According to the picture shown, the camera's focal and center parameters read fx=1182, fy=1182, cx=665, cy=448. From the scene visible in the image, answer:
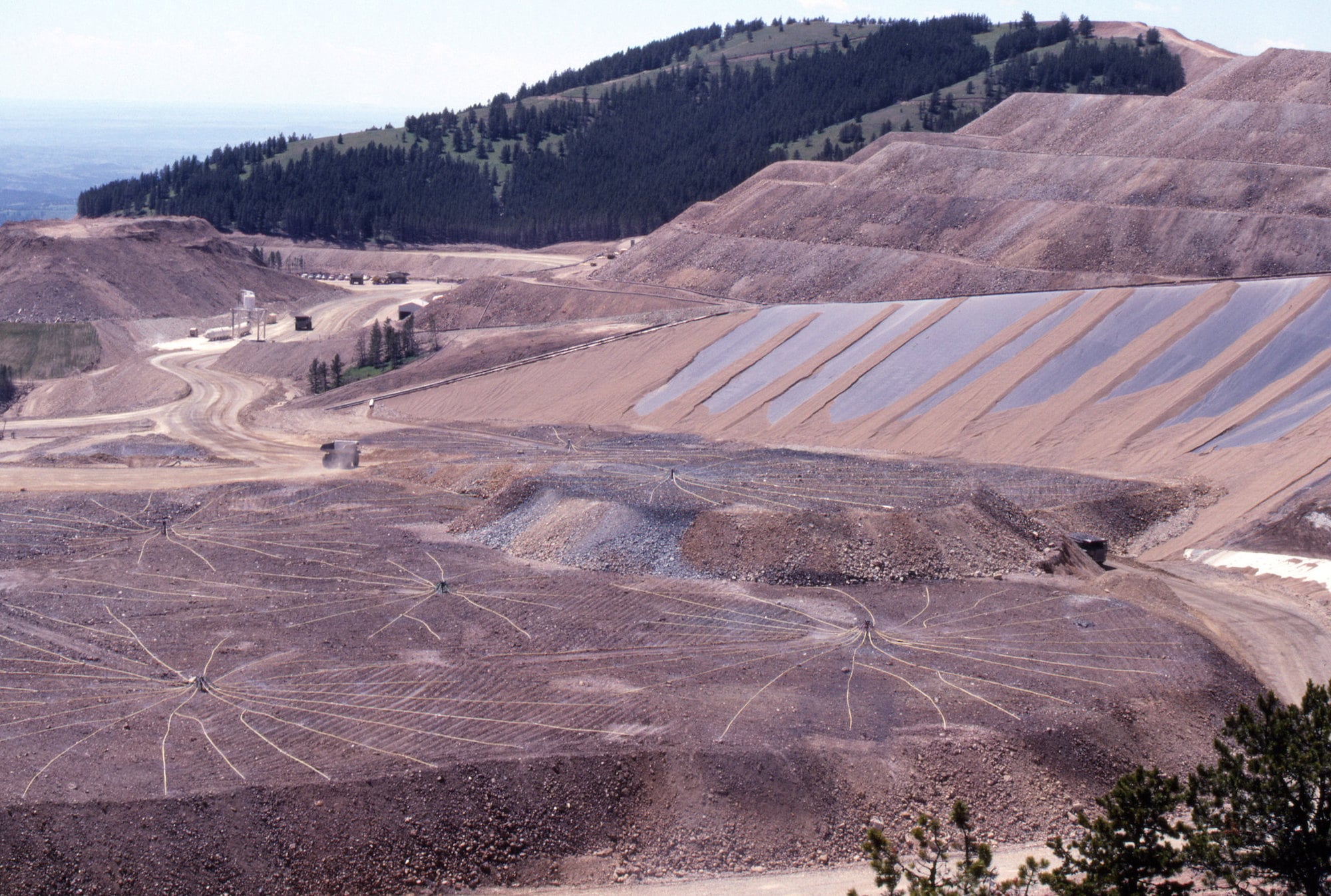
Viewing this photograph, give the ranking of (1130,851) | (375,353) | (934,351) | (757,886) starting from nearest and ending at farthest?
(1130,851)
(757,886)
(934,351)
(375,353)

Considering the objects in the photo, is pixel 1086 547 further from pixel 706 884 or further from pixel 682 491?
pixel 706 884

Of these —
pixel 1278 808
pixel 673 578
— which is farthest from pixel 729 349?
pixel 1278 808

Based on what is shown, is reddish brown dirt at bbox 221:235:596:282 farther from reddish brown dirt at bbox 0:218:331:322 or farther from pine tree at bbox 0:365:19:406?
pine tree at bbox 0:365:19:406

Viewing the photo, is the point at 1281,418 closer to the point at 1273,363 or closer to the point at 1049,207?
the point at 1273,363

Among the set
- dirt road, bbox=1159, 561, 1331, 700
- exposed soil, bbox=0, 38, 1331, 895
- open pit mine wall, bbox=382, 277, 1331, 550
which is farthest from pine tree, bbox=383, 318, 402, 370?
dirt road, bbox=1159, 561, 1331, 700

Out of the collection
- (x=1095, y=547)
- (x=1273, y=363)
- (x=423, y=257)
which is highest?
(x=423, y=257)

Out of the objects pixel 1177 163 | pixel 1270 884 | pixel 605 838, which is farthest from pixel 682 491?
pixel 1177 163
